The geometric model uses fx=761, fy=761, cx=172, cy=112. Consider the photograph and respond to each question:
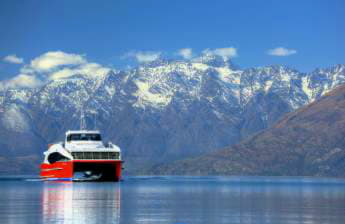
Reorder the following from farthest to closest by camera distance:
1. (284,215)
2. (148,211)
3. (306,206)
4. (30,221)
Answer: (306,206) < (148,211) < (284,215) < (30,221)

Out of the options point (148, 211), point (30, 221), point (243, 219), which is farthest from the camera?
point (148, 211)

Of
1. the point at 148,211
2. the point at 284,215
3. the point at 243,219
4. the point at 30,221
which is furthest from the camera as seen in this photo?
the point at 148,211

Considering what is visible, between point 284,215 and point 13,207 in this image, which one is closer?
point 284,215

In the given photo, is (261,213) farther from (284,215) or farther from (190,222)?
(190,222)

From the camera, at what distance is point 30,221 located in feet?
307

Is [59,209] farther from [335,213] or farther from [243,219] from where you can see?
[335,213]

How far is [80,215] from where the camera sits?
10200 cm

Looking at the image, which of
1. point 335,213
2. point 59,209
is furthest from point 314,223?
point 59,209

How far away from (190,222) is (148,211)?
20.2m

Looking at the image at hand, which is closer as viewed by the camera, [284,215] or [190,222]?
[190,222]

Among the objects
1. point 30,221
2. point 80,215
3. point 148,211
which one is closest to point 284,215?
point 148,211

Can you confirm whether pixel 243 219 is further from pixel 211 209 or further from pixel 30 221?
pixel 30 221

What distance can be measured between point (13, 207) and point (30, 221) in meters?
28.6

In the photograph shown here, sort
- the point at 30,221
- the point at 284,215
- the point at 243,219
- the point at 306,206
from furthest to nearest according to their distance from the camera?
1. the point at 306,206
2. the point at 284,215
3. the point at 243,219
4. the point at 30,221
